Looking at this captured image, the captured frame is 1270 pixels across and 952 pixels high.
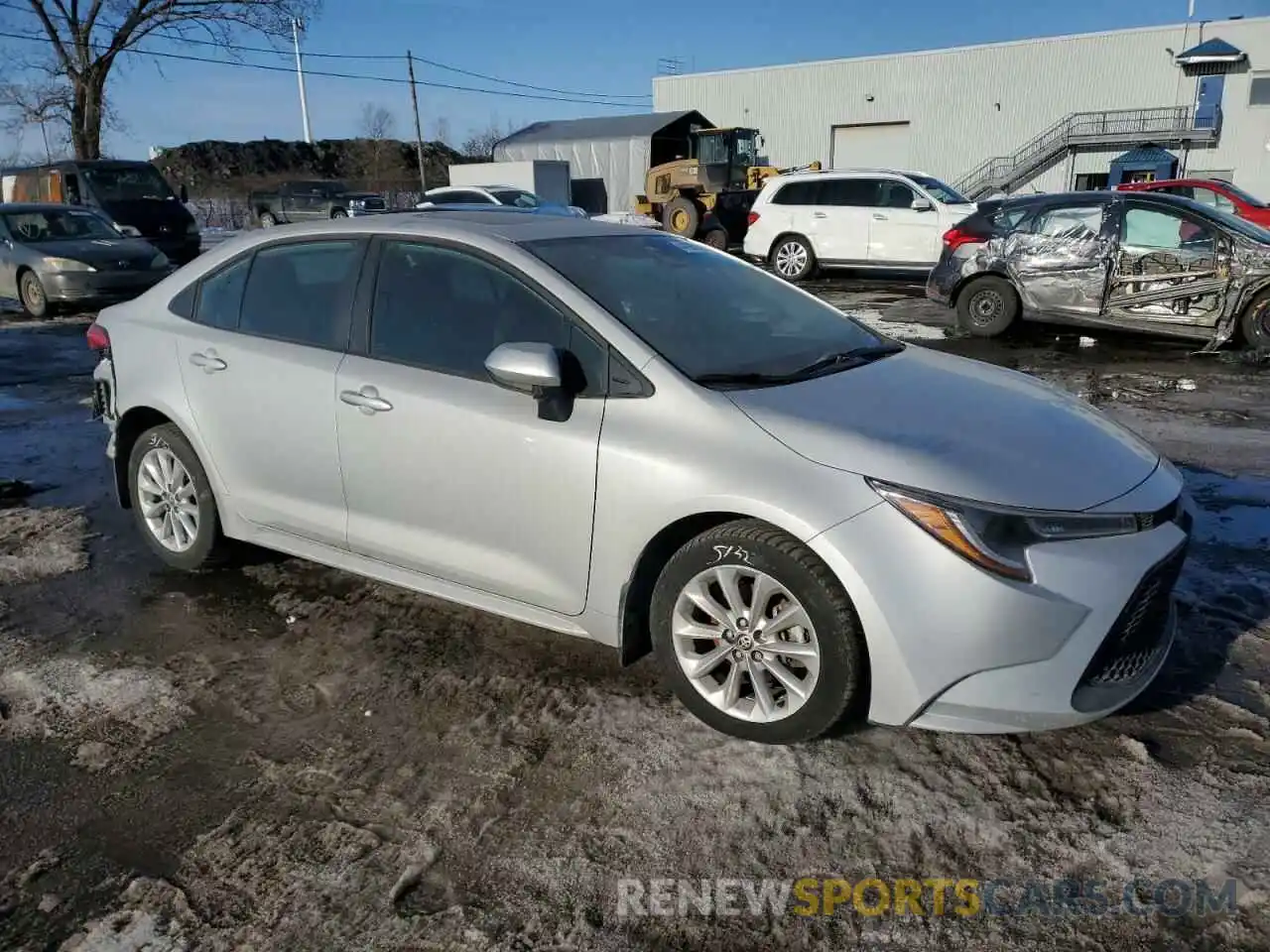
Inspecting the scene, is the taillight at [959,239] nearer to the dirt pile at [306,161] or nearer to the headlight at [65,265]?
the headlight at [65,265]

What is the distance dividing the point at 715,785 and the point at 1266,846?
1411mm

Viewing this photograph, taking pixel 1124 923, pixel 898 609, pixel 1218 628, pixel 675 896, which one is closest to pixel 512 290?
pixel 898 609

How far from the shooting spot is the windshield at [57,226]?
13633 mm

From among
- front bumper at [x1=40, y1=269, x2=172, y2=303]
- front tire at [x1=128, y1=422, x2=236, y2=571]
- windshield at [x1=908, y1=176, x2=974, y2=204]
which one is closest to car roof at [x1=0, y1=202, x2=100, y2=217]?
front bumper at [x1=40, y1=269, x2=172, y2=303]

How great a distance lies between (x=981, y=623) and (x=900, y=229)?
540 inches

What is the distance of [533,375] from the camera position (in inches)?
118

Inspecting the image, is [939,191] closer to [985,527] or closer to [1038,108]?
[985,527]

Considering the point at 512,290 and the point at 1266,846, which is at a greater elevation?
the point at 512,290

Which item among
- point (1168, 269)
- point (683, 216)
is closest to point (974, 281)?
point (1168, 269)

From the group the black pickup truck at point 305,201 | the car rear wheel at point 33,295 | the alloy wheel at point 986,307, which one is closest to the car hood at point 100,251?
the car rear wheel at point 33,295

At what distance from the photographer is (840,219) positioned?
15.6 metres

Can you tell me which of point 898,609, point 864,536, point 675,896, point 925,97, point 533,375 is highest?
point 925,97

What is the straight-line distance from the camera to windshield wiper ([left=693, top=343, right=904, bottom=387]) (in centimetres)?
311

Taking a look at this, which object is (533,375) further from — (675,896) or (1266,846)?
(1266,846)
